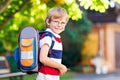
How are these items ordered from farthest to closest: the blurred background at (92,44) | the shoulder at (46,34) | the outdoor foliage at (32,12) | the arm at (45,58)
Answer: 1. the blurred background at (92,44)
2. the outdoor foliage at (32,12)
3. the shoulder at (46,34)
4. the arm at (45,58)

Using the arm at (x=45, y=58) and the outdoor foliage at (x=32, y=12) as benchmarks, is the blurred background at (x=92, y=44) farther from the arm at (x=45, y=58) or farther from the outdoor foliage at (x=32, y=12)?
the arm at (x=45, y=58)

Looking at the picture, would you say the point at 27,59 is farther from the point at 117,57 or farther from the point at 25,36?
the point at 117,57

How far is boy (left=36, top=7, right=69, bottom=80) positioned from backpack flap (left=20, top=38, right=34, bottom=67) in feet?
0.35

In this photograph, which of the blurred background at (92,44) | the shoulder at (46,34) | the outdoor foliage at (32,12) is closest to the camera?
the shoulder at (46,34)

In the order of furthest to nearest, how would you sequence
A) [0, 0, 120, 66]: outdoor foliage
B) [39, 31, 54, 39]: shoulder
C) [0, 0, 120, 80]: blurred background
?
[0, 0, 120, 80]: blurred background → [0, 0, 120, 66]: outdoor foliage → [39, 31, 54, 39]: shoulder

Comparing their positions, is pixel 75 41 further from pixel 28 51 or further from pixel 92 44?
pixel 28 51

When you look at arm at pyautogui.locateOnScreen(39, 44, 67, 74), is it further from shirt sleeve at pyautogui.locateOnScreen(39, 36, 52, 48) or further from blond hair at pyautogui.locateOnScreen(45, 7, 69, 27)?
blond hair at pyautogui.locateOnScreen(45, 7, 69, 27)

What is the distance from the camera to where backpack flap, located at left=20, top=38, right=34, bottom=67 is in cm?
518

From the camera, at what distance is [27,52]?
205 inches

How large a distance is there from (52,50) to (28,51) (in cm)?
28

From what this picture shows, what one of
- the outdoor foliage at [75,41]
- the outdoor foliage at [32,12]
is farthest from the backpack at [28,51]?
the outdoor foliage at [75,41]

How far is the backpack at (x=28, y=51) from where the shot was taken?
517 cm

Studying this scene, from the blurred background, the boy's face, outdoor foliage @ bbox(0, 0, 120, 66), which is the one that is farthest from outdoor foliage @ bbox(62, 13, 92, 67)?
the boy's face

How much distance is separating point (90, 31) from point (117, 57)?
2.73 m
